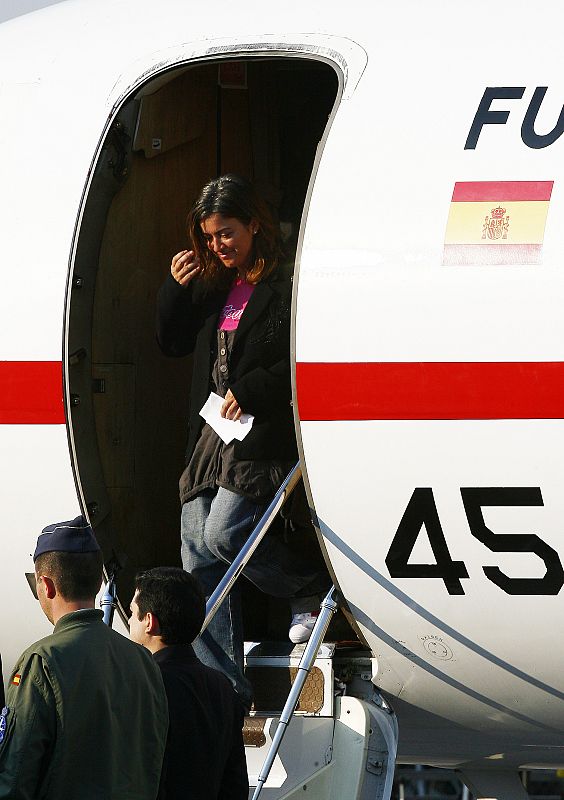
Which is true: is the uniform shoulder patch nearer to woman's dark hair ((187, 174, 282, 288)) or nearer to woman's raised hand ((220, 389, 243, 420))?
woman's raised hand ((220, 389, 243, 420))

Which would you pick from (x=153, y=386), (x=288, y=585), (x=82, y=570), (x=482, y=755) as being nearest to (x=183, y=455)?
(x=153, y=386)

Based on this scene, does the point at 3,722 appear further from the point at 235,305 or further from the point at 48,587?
the point at 235,305

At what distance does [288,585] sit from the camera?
14.9ft

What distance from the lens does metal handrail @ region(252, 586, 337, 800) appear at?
3.94 metres

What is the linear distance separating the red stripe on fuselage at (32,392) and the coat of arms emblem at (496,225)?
1.46 metres

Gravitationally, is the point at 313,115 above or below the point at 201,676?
above

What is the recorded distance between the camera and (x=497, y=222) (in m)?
3.88

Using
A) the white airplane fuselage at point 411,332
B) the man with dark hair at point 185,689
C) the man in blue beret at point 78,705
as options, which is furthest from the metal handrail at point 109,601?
the man in blue beret at point 78,705

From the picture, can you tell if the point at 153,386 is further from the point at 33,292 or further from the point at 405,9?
the point at 405,9

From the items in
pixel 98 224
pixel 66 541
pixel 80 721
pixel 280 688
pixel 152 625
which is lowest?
pixel 280 688

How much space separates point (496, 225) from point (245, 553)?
4.46 feet

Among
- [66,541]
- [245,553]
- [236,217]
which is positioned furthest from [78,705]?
[236,217]

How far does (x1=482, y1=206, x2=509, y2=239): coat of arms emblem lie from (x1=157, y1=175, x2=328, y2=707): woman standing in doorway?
87 centimetres

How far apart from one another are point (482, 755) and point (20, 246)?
2534 millimetres
